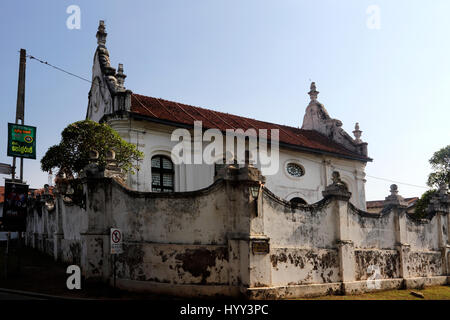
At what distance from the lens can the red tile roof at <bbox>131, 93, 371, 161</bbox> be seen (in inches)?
788

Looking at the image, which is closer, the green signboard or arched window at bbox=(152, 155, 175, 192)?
the green signboard

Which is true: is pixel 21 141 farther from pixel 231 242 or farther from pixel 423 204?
pixel 423 204

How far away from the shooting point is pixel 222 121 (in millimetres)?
23078

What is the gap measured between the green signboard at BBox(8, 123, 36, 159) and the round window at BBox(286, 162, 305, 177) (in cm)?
1284

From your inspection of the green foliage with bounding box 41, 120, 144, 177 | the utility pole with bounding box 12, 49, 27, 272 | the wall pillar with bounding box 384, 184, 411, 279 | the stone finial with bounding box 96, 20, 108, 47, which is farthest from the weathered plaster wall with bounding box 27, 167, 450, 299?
the stone finial with bounding box 96, 20, 108, 47

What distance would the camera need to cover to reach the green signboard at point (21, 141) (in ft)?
48.4

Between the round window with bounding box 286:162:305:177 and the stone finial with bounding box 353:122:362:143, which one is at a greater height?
the stone finial with bounding box 353:122:362:143

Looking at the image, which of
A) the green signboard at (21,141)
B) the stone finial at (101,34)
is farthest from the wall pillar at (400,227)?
the stone finial at (101,34)

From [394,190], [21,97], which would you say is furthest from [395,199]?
[21,97]

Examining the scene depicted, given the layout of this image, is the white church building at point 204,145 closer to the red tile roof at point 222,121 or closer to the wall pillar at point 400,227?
the red tile roof at point 222,121

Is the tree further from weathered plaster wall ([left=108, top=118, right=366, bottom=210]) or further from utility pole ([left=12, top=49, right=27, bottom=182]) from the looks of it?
utility pole ([left=12, top=49, right=27, bottom=182])

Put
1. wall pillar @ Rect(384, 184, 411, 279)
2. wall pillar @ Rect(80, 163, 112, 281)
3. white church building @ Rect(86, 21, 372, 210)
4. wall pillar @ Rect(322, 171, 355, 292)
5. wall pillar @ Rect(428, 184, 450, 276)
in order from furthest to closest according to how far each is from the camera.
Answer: white church building @ Rect(86, 21, 372, 210) < wall pillar @ Rect(428, 184, 450, 276) < wall pillar @ Rect(384, 184, 411, 279) < wall pillar @ Rect(322, 171, 355, 292) < wall pillar @ Rect(80, 163, 112, 281)

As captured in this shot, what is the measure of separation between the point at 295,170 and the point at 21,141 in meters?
13.8
